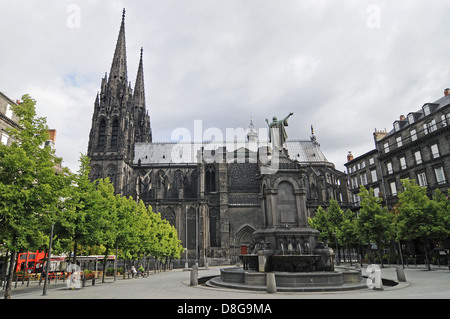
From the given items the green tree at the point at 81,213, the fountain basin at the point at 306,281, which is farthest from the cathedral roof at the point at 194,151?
the fountain basin at the point at 306,281

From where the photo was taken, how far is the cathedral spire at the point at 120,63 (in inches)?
2327

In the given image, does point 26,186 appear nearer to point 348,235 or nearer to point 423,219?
point 423,219

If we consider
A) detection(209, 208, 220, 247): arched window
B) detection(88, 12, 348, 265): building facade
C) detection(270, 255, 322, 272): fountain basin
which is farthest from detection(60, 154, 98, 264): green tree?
detection(209, 208, 220, 247): arched window

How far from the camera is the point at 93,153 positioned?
53844mm

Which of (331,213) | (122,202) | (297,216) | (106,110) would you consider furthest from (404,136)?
(106,110)

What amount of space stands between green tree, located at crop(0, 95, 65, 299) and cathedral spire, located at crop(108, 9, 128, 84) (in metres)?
49.6

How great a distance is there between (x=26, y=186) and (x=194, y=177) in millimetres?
48106

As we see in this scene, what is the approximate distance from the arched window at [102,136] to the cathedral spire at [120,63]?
958 cm

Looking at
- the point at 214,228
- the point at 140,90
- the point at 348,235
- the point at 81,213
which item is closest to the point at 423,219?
the point at 348,235

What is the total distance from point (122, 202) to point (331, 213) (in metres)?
29.4

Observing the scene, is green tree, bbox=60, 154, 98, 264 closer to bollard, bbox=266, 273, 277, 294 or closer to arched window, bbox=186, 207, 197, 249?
bollard, bbox=266, 273, 277, 294

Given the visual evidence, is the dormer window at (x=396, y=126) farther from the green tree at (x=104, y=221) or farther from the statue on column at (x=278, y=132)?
the green tree at (x=104, y=221)

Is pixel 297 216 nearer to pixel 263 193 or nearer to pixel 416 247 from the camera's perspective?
pixel 263 193

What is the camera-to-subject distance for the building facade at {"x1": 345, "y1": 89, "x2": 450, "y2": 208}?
32766 mm
